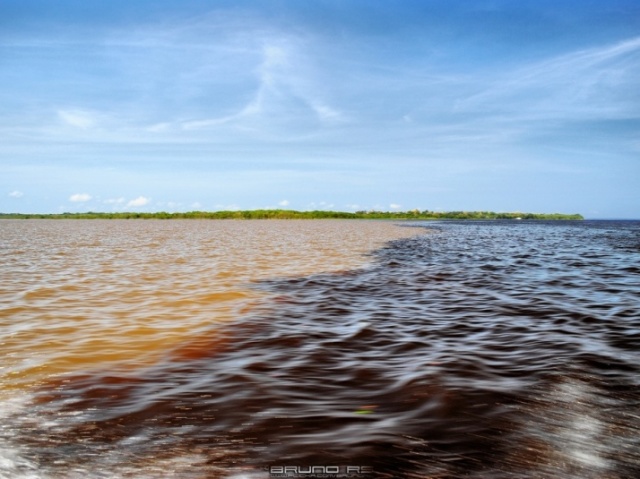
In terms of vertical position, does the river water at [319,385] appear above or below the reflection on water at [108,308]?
above

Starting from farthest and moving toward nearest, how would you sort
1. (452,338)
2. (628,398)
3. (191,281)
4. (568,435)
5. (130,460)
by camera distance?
(191,281), (452,338), (628,398), (568,435), (130,460)

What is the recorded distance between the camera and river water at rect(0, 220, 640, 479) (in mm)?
3672

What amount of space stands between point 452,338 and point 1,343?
7.30 m

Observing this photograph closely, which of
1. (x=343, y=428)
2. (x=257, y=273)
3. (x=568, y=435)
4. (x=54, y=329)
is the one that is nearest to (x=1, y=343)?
(x=54, y=329)

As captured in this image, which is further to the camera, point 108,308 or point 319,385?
point 108,308

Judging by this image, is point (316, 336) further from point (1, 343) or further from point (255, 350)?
point (1, 343)

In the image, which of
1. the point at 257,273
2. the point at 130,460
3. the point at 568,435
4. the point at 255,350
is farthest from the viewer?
the point at 257,273

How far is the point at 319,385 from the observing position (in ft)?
17.8

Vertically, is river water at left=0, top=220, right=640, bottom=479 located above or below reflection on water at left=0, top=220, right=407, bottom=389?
above

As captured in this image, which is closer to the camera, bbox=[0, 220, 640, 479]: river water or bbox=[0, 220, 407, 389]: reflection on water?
bbox=[0, 220, 640, 479]: river water

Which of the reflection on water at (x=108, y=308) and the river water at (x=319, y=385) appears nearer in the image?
the river water at (x=319, y=385)

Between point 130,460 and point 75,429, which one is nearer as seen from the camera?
point 130,460

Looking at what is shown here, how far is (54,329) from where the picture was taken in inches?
325

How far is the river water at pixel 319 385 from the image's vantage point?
367 centimetres
